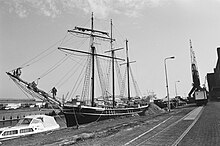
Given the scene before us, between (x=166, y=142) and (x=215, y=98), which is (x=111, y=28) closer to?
(x=166, y=142)

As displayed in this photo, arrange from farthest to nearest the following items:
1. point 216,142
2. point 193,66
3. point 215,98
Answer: point 215,98, point 193,66, point 216,142

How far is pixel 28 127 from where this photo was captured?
1792 cm

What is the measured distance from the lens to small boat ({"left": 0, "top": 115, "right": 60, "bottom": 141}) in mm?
16156

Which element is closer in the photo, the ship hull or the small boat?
the small boat

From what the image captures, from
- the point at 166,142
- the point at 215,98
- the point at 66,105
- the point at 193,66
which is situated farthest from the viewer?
the point at 215,98

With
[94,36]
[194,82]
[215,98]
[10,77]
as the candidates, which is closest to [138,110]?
[94,36]

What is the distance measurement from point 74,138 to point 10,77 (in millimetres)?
18156

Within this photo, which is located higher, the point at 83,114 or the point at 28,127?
the point at 83,114

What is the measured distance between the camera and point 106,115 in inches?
1297

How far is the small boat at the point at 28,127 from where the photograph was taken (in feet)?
53.0

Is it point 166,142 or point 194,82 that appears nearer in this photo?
point 166,142

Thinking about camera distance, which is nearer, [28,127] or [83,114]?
[28,127]

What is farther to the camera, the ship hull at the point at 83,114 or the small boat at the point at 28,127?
the ship hull at the point at 83,114

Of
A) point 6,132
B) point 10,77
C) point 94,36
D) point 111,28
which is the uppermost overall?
point 111,28
